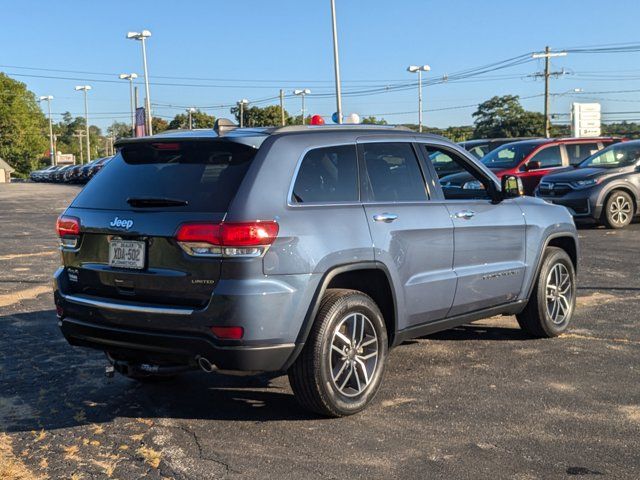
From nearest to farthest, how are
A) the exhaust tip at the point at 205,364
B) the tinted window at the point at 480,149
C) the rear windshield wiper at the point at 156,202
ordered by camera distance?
the exhaust tip at the point at 205,364 → the rear windshield wiper at the point at 156,202 → the tinted window at the point at 480,149

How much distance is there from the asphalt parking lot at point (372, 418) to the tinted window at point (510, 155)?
1084 cm

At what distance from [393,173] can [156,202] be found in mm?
1688

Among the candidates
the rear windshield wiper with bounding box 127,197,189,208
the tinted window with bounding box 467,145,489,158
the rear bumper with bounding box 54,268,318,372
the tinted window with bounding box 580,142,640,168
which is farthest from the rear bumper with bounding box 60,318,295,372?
the tinted window with bounding box 467,145,489,158

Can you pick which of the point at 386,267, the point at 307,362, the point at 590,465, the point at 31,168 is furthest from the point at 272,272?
the point at 31,168

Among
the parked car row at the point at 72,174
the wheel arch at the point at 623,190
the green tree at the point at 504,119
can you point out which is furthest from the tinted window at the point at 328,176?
the green tree at the point at 504,119

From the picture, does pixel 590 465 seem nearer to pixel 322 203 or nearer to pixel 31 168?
pixel 322 203

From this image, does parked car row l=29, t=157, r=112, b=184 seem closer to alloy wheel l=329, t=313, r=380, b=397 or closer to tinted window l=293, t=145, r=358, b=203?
tinted window l=293, t=145, r=358, b=203

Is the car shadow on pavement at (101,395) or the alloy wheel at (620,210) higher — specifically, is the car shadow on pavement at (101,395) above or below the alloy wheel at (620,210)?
below

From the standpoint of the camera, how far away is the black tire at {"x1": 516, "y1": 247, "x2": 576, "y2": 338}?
6.31 m

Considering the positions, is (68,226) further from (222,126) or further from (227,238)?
(227,238)

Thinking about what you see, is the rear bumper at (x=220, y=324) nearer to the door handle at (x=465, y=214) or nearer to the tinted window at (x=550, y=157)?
the door handle at (x=465, y=214)

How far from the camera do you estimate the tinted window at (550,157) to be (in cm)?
1730

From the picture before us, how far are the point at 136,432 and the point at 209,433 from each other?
0.43 m

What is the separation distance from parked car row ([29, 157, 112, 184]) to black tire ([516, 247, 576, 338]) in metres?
Result: 34.2
